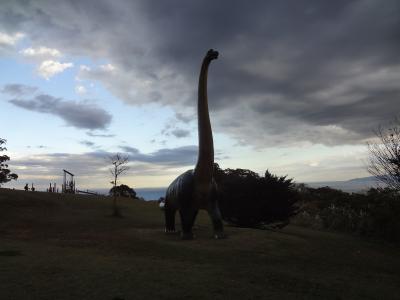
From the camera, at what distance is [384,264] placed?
12.0 metres

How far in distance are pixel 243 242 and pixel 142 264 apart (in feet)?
14.5

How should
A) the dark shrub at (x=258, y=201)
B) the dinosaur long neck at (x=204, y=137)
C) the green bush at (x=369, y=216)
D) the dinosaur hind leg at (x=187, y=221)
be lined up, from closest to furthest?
the dinosaur long neck at (x=204, y=137) → the dinosaur hind leg at (x=187, y=221) → the dark shrub at (x=258, y=201) → the green bush at (x=369, y=216)

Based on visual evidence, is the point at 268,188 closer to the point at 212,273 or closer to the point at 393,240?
the point at 393,240

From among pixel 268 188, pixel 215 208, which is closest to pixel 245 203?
pixel 268 188

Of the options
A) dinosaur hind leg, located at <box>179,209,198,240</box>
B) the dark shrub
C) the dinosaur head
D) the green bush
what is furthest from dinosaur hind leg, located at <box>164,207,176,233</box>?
the green bush

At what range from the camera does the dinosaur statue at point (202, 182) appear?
1287cm

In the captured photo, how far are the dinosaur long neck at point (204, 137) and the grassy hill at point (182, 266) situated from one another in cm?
214

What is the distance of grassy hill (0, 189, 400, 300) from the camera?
691 centimetres

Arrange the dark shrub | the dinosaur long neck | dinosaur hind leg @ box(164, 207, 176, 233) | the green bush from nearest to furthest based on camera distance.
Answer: the dinosaur long neck, dinosaur hind leg @ box(164, 207, 176, 233), the dark shrub, the green bush

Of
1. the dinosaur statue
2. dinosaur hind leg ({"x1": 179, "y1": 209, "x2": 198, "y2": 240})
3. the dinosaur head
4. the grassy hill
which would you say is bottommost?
the grassy hill

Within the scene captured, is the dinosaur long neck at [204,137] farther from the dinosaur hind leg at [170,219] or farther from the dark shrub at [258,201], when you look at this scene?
the dark shrub at [258,201]

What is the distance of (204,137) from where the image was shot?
42.1 feet


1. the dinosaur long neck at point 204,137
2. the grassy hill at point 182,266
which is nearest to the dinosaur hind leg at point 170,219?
the grassy hill at point 182,266

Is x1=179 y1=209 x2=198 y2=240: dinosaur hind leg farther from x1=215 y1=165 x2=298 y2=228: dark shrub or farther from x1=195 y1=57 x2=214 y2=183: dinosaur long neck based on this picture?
x1=215 y1=165 x2=298 y2=228: dark shrub
